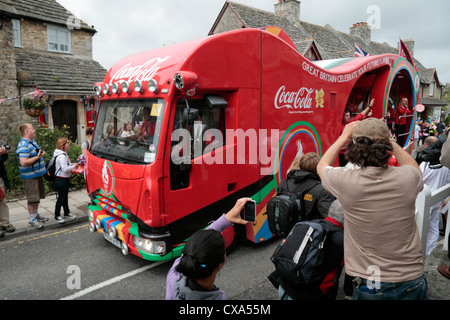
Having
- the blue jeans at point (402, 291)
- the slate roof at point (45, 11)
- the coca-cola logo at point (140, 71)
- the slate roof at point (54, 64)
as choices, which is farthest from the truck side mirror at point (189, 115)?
the slate roof at point (45, 11)

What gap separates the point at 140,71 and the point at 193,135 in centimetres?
118

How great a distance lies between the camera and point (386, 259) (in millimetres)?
2002

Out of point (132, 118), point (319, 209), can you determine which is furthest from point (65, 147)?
point (319, 209)

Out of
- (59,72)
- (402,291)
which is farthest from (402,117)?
(59,72)

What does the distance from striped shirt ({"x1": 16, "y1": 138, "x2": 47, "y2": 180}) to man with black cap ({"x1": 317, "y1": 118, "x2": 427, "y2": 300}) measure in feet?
18.2

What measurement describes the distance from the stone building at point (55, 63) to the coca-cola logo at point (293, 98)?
858 centimetres

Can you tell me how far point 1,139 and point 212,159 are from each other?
27.4ft

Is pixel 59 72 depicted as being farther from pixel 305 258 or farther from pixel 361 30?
pixel 361 30

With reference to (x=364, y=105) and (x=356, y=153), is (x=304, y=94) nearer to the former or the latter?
(x=364, y=105)

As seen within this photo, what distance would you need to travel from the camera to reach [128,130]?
4.43 m

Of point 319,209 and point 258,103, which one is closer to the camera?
point 319,209

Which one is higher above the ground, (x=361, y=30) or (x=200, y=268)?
(x=361, y=30)
